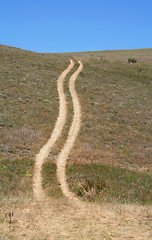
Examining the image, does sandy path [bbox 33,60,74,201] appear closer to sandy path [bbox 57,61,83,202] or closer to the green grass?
the green grass

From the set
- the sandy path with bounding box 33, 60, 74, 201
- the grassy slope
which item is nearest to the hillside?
the grassy slope

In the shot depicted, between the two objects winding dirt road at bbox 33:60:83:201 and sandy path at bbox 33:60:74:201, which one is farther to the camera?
winding dirt road at bbox 33:60:83:201

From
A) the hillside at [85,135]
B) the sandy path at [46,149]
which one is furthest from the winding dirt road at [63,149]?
the hillside at [85,135]

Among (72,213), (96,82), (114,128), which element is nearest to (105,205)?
(72,213)

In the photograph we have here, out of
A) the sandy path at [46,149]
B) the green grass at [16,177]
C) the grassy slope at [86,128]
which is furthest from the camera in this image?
the grassy slope at [86,128]

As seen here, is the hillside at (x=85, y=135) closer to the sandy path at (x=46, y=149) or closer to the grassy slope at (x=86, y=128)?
the grassy slope at (x=86, y=128)

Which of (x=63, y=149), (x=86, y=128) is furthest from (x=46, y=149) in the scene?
(x=86, y=128)

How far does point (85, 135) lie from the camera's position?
2298cm

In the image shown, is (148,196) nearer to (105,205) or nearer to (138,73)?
(105,205)

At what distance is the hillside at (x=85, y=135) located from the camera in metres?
13.5

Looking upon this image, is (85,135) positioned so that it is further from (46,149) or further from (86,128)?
(46,149)

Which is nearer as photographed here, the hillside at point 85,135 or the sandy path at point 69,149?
the hillside at point 85,135

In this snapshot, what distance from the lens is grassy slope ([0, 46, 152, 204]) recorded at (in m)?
14.7

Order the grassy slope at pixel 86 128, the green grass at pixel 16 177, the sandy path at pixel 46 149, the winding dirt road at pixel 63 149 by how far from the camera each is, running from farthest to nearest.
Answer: the grassy slope at pixel 86 128 < the winding dirt road at pixel 63 149 < the sandy path at pixel 46 149 < the green grass at pixel 16 177
